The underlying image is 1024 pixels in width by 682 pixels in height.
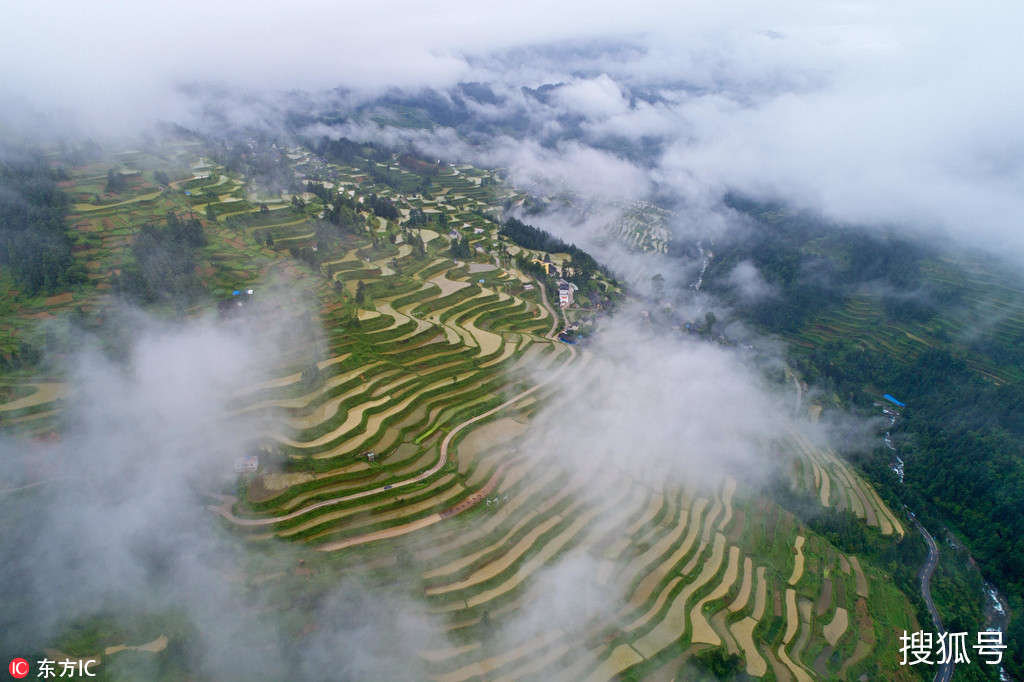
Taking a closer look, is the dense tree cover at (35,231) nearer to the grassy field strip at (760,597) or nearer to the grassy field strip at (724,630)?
the grassy field strip at (724,630)

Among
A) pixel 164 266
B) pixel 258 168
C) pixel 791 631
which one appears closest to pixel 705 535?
pixel 791 631

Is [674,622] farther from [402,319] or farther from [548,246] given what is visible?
[548,246]

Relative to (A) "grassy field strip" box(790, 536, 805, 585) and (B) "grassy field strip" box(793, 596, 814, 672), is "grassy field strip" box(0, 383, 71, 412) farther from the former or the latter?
(A) "grassy field strip" box(790, 536, 805, 585)

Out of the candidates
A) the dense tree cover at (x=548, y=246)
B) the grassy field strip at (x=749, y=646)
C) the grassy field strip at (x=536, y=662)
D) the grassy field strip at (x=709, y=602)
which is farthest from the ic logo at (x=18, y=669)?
the dense tree cover at (x=548, y=246)

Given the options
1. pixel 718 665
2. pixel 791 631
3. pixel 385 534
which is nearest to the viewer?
pixel 718 665

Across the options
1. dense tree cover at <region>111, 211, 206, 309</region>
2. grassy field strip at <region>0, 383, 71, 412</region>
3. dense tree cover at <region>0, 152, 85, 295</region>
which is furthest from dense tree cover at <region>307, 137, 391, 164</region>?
grassy field strip at <region>0, 383, 71, 412</region>

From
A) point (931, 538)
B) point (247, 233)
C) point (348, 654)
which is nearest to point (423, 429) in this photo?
point (348, 654)

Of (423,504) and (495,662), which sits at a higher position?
(423,504)
